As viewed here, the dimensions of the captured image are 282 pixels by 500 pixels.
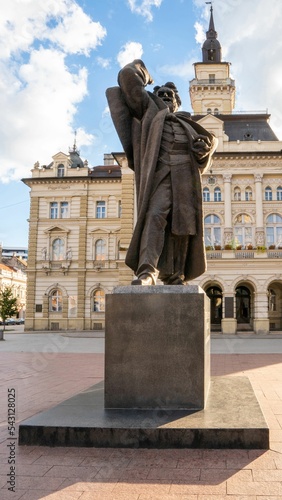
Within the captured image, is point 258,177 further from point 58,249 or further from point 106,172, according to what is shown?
point 58,249

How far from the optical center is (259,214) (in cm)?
3266

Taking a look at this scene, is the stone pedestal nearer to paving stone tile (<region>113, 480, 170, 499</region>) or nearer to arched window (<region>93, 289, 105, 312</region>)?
paving stone tile (<region>113, 480, 170, 499</region>)

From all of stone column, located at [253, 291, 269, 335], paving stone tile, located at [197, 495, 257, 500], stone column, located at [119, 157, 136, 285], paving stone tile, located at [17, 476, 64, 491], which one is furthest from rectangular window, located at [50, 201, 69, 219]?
paving stone tile, located at [197, 495, 257, 500]

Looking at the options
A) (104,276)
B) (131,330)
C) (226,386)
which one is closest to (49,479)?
(131,330)

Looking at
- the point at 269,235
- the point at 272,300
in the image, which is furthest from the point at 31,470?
the point at 272,300

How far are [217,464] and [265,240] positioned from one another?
30.3 meters

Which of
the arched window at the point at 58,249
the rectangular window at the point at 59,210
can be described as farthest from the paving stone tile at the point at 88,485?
the rectangular window at the point at 59,210

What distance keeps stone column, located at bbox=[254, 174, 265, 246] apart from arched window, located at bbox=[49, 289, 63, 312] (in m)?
16.2

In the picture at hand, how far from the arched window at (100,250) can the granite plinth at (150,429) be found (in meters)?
33.5

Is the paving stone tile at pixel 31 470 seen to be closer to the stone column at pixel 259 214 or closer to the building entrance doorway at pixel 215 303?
the stone column at pixel 259 214

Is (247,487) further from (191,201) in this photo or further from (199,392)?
(191,201)

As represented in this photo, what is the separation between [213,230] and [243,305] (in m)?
7.41

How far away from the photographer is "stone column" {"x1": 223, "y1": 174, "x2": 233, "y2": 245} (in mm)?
32344

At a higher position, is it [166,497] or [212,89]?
[212,89]
